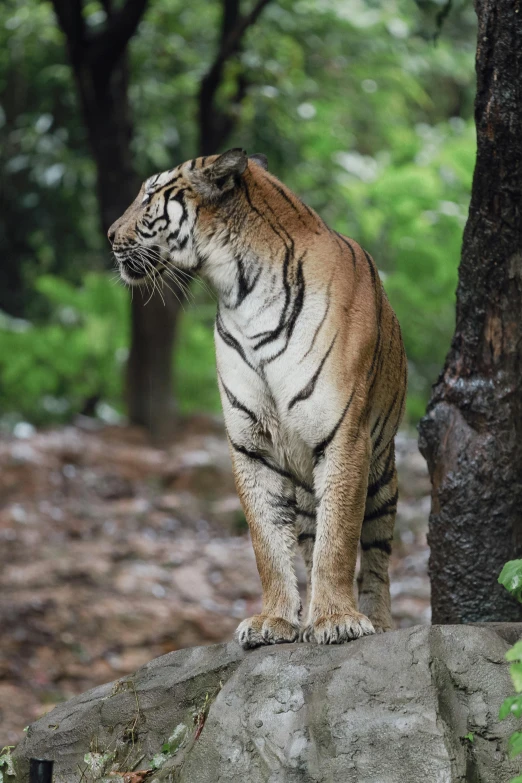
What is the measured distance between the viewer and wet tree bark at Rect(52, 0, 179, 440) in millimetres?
9250

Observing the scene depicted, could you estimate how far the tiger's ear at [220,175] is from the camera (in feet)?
12.8

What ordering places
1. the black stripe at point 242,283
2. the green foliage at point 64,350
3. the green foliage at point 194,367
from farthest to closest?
the green foliage at point 194,367
the green foliage at point 64,350
the black stripe at point 242,283

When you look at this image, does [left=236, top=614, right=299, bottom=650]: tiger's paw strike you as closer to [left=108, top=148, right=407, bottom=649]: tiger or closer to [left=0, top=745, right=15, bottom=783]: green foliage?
[left=108, top=148, right=407, bottom=649]: tiger

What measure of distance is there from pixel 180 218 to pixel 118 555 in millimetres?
5219

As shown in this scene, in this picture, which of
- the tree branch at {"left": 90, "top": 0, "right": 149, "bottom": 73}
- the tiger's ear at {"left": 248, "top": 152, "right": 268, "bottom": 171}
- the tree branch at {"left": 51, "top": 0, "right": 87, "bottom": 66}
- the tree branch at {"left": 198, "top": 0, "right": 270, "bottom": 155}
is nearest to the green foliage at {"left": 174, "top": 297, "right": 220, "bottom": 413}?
the tree branch at {"left": 198, "top": 0, "right": 270, "bottom": 155}

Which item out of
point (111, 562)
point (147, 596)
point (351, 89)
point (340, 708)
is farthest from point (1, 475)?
point (340, 708)

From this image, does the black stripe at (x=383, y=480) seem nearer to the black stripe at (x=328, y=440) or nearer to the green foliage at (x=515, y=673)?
the black stripe at (x=328, y=440)

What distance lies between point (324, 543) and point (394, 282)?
6345 mm

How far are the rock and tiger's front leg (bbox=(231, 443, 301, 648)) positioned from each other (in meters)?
0.24

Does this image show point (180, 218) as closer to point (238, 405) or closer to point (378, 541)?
point (238, 405)

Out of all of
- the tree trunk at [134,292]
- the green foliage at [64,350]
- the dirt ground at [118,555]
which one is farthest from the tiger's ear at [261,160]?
the green foliage at [64,350]

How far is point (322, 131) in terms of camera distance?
476 inches

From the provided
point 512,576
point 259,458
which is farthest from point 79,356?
point 512,576

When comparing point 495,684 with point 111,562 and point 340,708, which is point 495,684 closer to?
point 340,708
